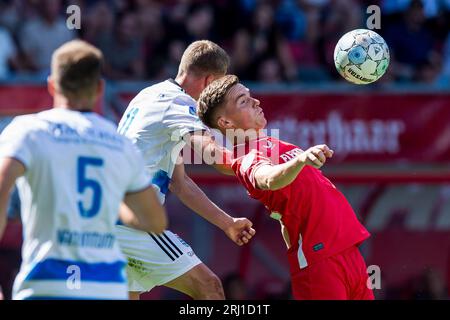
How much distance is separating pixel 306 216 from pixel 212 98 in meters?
1.04

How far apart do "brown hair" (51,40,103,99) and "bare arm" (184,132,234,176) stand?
172cm

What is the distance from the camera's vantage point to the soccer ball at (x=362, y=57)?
26.2 ft

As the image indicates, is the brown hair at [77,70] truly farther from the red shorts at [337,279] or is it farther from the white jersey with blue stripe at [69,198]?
the red shorts at [337,279]

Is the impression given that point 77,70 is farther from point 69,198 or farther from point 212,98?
point 212,98

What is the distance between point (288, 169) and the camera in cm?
631

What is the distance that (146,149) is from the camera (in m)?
7.61

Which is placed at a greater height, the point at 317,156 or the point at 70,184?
the point at 317,156

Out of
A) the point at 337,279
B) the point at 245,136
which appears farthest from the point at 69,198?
the point at 337,279

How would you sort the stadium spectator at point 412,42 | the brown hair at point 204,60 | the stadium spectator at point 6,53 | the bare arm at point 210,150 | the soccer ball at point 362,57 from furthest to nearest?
the stadium spectator at point 412,42, the stadium spectator at point 6,53, the soccer ball at point 362,57, the brown hair at point 204,60, the bare arm at point 210,150

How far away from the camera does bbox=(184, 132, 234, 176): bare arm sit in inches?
279

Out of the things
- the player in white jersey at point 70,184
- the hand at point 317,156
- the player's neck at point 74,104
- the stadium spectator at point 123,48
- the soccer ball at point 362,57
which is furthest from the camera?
the stadium spectator at point 123,48

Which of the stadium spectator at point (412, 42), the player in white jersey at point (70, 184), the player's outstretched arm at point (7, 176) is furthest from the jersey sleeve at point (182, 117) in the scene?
the stadium spectator at point (412, 42)

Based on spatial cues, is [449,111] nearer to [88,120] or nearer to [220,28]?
[220,28]

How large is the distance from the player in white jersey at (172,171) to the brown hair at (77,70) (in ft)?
6.36
